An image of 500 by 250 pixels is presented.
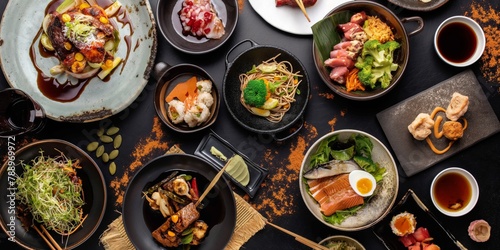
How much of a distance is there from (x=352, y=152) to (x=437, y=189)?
84 cm

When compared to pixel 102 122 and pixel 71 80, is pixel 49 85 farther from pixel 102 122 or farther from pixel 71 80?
pixel 102 122

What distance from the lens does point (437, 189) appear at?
4.64 m

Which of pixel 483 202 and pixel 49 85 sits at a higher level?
pixel 49 85

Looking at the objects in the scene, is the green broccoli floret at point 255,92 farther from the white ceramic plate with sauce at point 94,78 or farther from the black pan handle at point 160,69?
the white ceramic plate with sauce at point 94,78

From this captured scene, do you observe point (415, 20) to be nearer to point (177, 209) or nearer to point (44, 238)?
point (177, 209)

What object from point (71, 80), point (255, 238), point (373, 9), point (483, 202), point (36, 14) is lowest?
point (483, 202)

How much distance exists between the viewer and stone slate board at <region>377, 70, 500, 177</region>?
4641 mm

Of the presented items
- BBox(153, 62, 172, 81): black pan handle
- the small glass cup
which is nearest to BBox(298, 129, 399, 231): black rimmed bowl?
BBox(153, 62, 172, 81): black pan handle

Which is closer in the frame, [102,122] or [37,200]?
[37,200]

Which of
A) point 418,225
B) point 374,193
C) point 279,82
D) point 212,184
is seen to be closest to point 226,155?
point 212,184

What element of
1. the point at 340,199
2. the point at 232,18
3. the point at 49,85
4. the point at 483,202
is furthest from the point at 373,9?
the point at 49,85

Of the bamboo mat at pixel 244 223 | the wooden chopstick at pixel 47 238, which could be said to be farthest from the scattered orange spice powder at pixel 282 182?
the wooden chopstick at pixel 47 238

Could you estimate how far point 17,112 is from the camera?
4422 millimetres

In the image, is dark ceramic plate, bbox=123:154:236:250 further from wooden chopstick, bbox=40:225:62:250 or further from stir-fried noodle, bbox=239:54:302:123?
stir-fried noodle, bbox=239:54:302:123
